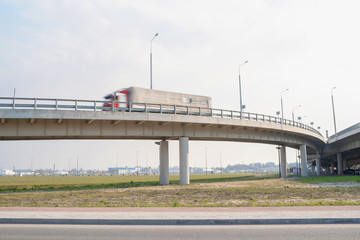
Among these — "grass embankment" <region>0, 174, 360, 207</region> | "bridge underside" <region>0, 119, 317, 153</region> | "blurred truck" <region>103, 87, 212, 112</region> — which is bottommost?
"grass embankment" <region>0, 174, 360, 207</region>

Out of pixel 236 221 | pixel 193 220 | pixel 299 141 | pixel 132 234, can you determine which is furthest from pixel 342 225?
pixel 299 141

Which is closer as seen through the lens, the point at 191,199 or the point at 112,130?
the point at 191,199

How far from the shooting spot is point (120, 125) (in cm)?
3416

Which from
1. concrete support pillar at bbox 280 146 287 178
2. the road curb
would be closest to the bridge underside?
concrete support pillar at bbox 280 146 287 178

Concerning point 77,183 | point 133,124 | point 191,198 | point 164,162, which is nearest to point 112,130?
point 133,124

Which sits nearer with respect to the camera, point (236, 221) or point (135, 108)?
point (236, 221)

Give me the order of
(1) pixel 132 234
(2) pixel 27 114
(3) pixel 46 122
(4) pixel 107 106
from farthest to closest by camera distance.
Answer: (4) pixel 107 106 → (3) pixel 46 122 → (2) pixel 27 114 → (1) pixel 132 234

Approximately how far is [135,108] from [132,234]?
24.7 metres

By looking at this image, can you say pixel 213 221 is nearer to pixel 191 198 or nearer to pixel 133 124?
pixel 191 198

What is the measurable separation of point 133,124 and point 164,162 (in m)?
7.59

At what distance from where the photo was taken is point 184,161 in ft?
121

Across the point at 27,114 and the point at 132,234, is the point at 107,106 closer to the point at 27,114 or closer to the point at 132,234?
the point at 27,114

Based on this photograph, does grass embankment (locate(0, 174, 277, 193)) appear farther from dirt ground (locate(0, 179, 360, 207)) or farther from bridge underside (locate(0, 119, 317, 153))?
dirt ground (locate(0, 179, 360, 207))

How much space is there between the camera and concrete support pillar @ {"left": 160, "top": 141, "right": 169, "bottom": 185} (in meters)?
39.7
